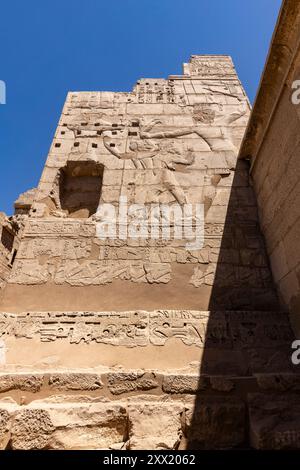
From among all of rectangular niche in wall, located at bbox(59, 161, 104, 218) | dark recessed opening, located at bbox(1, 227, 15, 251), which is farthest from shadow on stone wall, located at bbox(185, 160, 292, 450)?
dark recessed opening, located at bbox(1, 227, 15, 251)

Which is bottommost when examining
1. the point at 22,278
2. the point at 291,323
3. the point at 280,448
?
the point at 280,448

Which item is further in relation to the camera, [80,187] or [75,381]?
[80,187]

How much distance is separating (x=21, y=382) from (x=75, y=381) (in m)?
0.47

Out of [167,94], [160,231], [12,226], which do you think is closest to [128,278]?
[160,231]

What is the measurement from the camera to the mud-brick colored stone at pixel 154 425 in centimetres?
194

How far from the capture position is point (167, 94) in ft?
20.8

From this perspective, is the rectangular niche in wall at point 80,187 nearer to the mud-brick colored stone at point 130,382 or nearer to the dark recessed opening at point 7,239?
the mud-brick colored stone at point 130,382

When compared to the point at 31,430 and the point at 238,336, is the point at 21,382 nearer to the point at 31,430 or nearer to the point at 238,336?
the point at 31,430

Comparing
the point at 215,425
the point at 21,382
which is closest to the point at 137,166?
the point at 21,382

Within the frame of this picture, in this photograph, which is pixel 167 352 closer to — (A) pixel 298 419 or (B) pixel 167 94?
(A) pixel 298 419

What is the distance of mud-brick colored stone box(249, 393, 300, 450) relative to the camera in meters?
1.84

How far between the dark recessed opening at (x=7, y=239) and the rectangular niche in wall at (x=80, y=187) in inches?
186

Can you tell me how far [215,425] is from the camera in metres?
2.15

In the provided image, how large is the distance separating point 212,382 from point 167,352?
0.60 metres
